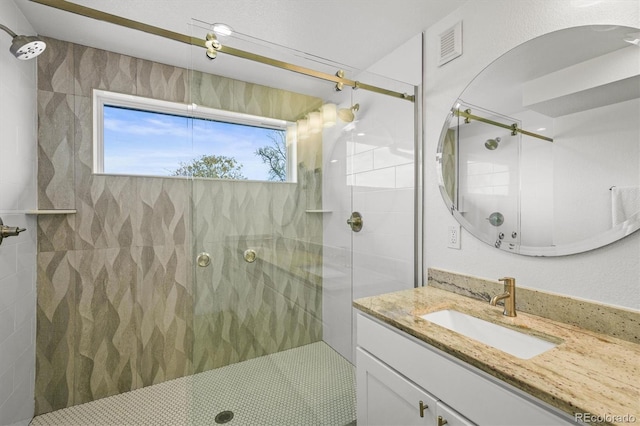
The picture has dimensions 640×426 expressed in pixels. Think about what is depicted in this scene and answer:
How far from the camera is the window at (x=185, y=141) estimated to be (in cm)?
138

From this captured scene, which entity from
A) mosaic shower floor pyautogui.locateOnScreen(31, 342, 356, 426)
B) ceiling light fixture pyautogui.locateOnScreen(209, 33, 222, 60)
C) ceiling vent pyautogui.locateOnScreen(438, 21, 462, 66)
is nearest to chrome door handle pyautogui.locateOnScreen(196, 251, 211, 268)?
mosaic shower floor pyautogui.locateOnScreen(31, 342, 356, 426)

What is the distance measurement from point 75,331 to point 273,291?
148 cm

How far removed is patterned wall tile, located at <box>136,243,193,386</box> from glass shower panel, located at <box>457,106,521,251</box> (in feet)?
6.50

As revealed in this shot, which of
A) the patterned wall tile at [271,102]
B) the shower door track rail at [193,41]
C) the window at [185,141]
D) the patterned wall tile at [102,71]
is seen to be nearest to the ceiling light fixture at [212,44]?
the shower door track rail at [193,41]

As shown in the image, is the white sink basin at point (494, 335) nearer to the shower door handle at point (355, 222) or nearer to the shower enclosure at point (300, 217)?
the shower enclosure at point (300, 217)

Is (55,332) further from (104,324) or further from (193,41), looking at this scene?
(193,41)

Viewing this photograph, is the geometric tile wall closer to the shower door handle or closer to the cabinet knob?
the shower door handle

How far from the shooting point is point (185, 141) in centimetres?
213

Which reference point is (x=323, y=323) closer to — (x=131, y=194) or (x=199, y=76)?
(x=199, y=76)

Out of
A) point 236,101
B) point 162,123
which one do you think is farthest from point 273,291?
point 162,123

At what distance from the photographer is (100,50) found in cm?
200

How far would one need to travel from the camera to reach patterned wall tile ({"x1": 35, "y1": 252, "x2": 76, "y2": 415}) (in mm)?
1869

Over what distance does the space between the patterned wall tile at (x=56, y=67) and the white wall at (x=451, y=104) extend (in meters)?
2.31

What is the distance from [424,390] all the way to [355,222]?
1.06 meters
